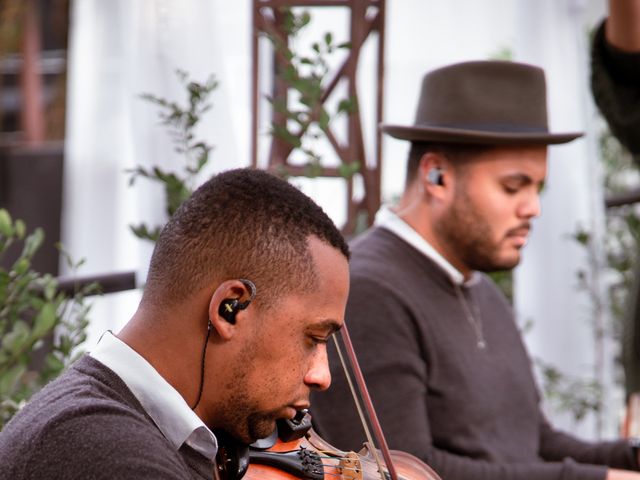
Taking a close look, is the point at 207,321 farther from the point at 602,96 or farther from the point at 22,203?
the point at 22,203

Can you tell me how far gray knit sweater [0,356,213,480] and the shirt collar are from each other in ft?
4.05

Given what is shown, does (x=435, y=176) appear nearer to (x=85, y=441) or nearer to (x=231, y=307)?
(x=231, y=307)

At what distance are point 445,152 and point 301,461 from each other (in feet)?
3.67

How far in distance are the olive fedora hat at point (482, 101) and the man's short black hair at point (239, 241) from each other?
1.09 meters

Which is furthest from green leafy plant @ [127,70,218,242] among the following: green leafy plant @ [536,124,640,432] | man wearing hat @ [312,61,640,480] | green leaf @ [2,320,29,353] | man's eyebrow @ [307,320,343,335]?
green leafy plant @ [536,124,640,432]

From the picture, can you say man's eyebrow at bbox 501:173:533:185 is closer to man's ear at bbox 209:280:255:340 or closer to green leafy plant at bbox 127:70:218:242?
green leafy plant at bbox 127:70:218:242

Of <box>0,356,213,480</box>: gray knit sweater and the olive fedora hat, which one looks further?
the olive fedora hat

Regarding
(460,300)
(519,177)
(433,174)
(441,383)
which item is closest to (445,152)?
(433,174)

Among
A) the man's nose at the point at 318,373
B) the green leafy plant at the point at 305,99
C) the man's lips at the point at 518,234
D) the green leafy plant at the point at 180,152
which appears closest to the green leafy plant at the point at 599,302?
the man's lips at the point at 518,234

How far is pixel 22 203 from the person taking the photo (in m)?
5.71

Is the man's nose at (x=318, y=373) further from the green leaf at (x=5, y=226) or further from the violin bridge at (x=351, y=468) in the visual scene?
the green leaf at (x=5, y=226)

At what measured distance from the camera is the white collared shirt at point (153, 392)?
126 centimetres

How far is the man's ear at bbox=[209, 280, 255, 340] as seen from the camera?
1.28 m

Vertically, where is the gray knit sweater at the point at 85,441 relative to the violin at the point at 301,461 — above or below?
above
